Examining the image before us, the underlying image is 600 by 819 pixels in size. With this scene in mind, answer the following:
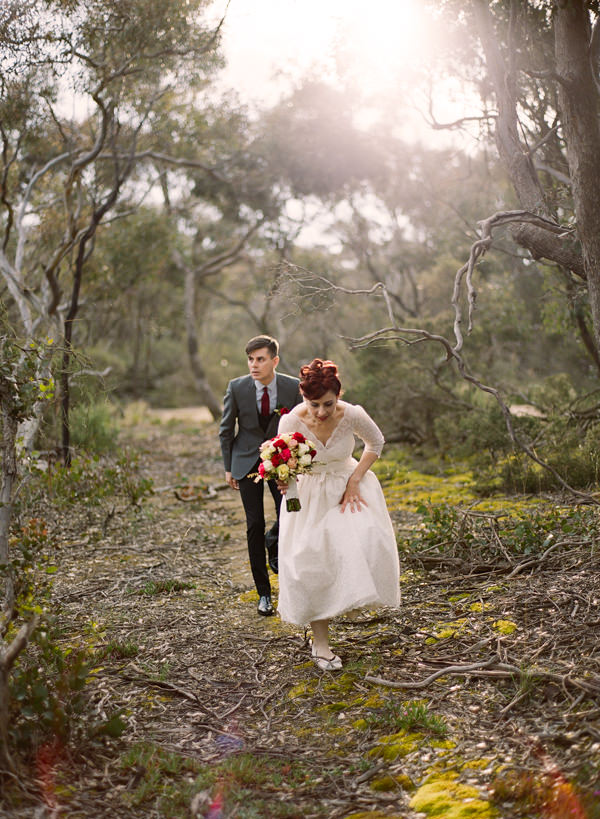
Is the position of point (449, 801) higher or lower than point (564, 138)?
lower

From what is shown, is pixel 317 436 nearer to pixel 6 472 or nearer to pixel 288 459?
pixel 288 459

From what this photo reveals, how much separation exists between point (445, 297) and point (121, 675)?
17447 millimetres

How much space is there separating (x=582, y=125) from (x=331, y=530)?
3.67m

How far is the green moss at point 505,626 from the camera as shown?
4945mm

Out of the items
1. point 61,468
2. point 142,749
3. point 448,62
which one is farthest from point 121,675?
point 448,62

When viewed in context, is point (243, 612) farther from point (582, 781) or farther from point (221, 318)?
point (221, 318)

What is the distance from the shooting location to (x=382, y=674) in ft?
15.3

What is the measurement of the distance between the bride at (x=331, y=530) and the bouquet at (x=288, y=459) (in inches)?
4.5

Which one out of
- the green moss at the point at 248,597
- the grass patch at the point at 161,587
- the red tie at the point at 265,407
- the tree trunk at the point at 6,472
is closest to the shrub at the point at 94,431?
the grass patch at the point at 161,587

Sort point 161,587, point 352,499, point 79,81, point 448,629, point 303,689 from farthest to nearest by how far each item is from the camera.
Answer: point 79,81 < point 161,587 < point 448,629 < point 352,499 < point 303,689

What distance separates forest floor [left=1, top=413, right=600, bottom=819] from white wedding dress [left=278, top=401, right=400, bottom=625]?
0.49 meters

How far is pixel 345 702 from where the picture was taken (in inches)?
172

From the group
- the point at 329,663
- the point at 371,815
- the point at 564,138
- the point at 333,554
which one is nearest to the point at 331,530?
the point at 333,554

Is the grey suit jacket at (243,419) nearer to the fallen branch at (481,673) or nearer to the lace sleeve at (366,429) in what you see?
the lace sleeve at (366,429)
